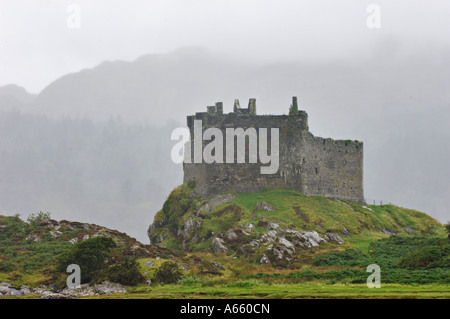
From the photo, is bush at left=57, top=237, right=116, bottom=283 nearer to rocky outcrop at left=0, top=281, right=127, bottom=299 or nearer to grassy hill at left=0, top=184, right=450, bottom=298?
grassy hill at left=0, top=184, right=450, bottom=298

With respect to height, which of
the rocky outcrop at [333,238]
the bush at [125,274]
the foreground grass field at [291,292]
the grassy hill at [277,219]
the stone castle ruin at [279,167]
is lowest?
the foreground grass field at [291,292]

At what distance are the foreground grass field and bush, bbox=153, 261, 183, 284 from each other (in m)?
3.72

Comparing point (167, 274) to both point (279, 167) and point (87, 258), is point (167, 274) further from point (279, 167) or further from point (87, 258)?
point (279, 167)

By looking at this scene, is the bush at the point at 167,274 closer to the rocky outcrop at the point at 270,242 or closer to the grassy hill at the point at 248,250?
the grassy hill at the point at 248,250

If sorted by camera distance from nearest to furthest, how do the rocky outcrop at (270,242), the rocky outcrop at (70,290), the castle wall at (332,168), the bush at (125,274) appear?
the rocky outcrop at (70,290) < the bush at (125,274) < the rocky outcrop at (270,242) < the castle wall at (332,168)

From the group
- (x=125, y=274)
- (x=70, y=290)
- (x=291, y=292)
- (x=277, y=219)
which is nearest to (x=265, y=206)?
(x=277, y=219)

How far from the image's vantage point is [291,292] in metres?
42.7

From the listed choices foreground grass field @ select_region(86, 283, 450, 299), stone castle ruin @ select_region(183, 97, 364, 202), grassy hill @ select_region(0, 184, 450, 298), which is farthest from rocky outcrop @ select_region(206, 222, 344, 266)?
foreground grass field @ select_region(86, 283, 450, 299)

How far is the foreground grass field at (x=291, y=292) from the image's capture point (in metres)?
39.8

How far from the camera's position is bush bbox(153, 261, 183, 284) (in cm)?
5381

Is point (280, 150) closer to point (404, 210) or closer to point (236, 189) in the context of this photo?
point (236, 189)

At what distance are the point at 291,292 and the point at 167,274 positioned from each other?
14.5 m

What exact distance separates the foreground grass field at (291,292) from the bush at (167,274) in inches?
146

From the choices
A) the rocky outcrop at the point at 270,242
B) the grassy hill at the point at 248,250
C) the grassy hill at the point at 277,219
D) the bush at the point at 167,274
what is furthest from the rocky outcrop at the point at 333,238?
the bush at the point at 167,274
